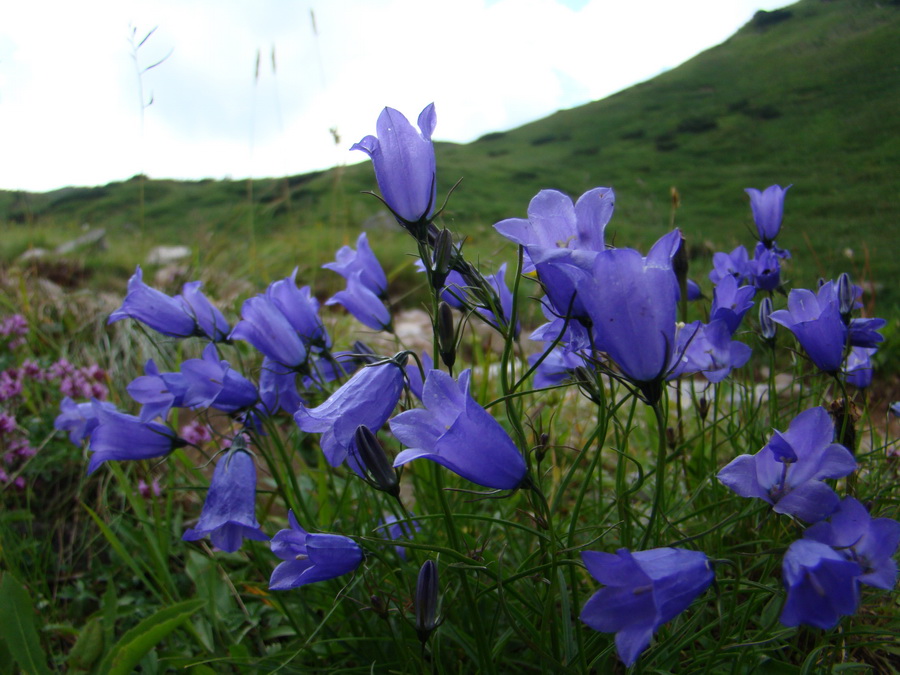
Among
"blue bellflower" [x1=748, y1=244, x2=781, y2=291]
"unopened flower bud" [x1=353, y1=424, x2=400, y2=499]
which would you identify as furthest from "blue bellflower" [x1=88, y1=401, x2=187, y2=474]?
"blue bellflower" [x1=748, y1=244, x2=781, y2=291]

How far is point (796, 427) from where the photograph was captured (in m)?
0.82

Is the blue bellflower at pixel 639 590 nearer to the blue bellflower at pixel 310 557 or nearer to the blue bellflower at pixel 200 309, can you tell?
the blue bellflower at pixel 310 557

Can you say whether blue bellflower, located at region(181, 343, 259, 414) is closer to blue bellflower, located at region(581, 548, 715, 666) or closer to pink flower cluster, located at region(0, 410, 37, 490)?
blue bellflower, located at region(581, 548, 715, 666)

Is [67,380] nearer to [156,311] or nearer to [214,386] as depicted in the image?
[156,311]

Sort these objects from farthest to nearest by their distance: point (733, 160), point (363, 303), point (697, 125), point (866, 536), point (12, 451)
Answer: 1. point (697, 125)
2. point (733, 160)
3. point (12, 451)
4. point (363, 303)
5. point (866, 536)

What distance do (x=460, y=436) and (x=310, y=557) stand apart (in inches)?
15.3

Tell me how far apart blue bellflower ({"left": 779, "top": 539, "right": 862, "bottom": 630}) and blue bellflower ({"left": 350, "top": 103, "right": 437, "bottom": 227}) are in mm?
758

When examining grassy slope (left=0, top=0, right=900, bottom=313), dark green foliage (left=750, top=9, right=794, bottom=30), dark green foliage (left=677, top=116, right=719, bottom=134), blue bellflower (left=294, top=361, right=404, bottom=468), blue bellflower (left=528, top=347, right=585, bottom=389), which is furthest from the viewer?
dark green foliage (left=677, top=116, right=719, bottom=134)

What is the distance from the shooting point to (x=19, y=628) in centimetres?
150

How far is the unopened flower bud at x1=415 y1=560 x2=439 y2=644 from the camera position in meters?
0.92

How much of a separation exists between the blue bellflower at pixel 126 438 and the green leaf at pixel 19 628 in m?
0.56

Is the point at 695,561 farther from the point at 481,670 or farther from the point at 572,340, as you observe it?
the point at 481,670

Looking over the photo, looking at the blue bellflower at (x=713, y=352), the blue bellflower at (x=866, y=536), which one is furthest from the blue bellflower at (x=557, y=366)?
the blue bellflower at (x=866, y=536)

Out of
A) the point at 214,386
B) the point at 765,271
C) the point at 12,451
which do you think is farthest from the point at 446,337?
the point at 12,451
